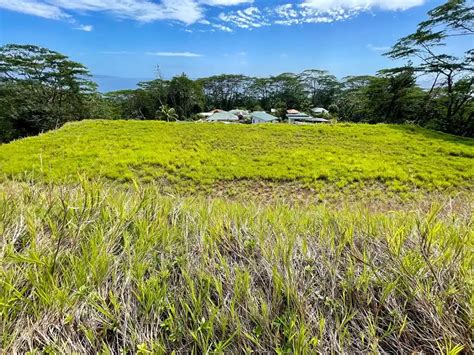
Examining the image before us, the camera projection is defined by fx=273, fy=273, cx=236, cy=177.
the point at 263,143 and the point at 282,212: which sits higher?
the point at 282,212

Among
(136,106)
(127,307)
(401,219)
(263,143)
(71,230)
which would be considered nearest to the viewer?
(127,307)

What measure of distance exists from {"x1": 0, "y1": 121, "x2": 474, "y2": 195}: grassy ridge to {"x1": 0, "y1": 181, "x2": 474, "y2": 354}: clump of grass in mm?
3323

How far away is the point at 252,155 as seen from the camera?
6691 mm

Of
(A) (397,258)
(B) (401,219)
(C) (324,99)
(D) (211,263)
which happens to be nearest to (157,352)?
(D) (211,263)

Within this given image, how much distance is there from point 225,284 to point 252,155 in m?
5.58

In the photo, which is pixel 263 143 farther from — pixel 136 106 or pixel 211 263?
pixel 136 106

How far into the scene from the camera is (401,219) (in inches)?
68.4

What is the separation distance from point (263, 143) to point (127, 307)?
6.80 meters

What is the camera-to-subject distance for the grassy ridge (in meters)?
5.38

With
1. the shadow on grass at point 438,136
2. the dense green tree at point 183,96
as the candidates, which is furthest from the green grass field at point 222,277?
the dense green tree at point 183,96

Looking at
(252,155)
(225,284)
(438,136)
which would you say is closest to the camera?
(225,284)

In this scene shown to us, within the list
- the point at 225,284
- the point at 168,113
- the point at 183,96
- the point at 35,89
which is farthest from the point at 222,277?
the point at 183,96

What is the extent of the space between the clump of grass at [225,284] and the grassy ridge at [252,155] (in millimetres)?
3323

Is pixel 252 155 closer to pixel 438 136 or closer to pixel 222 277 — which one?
pixel 222 277
